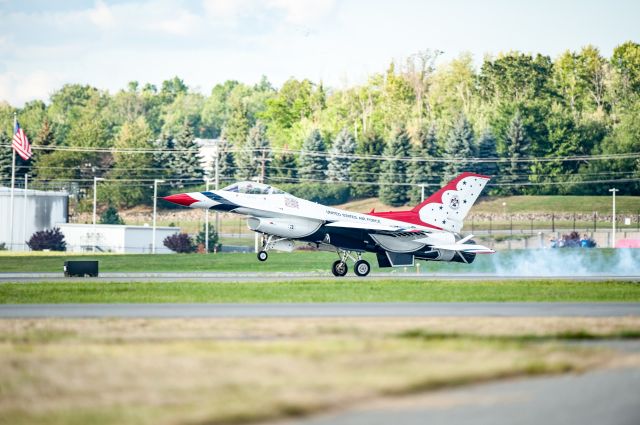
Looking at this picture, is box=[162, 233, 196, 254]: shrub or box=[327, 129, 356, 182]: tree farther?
box=[327, 129, 356, 182]: tree

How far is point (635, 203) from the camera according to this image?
106062mm

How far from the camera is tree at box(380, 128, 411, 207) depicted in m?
111

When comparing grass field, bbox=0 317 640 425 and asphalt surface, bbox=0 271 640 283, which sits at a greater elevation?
asphalt surface, bbox=0 271 640 283

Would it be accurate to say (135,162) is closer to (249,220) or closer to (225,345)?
(249,220)

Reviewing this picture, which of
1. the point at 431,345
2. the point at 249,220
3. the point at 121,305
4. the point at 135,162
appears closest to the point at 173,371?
the point at 431,345

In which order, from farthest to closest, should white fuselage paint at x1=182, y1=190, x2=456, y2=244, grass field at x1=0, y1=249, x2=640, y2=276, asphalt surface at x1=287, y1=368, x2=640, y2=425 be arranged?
grass field at x1=0, y1=249, x2=640, y2=276 → white fuselage paint at x1=182, y1=190, x2=456, y2=244 → asphalt surface at x1=287, y1=368, x2=640, y2=425

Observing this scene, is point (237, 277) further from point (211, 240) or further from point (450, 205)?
point (211, 240)

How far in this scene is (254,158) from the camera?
121 meters

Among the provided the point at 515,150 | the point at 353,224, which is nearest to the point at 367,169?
the point at 515,150

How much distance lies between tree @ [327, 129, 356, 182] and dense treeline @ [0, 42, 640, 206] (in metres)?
0.13

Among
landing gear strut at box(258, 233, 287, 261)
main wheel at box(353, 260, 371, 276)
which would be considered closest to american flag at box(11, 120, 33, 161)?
landing gear strut at box(258, 233, 287, 261)

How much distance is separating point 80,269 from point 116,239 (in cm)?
4192

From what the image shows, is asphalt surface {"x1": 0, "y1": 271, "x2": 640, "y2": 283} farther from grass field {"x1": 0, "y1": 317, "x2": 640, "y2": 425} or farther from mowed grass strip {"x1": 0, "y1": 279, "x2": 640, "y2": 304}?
grass field {"x1": 0, "y1": 317, "x2": 640, "y2": 425}

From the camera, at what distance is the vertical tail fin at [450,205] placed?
146ft
